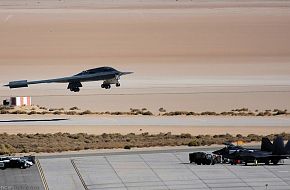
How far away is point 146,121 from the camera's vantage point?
80375mm

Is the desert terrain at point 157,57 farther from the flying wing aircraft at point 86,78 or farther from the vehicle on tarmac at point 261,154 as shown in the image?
the vehicle on tarmac at point 261,154

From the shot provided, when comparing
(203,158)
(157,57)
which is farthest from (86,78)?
(157,57)

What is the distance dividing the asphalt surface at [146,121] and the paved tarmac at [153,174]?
18.9 m

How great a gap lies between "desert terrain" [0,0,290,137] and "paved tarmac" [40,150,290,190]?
15963 mm

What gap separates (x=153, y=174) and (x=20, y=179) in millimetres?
7551

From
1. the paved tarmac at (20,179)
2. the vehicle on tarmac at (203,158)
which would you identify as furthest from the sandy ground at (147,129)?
the paved tarmac at (20,179)

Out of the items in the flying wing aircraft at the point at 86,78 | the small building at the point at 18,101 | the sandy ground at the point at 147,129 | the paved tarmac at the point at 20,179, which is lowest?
the paved tarmac at the point at 20,179

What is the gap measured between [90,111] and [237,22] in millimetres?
99937

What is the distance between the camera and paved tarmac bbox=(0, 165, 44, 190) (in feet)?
159

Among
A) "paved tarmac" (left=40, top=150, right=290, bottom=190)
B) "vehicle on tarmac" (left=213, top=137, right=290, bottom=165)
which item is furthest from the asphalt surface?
"vehicle on tarmac" (left=213, top=137, right=290, bottom=165)

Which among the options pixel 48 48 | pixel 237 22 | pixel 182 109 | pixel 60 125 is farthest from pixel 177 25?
pixel 60 125

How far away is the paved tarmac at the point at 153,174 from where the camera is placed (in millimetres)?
49375

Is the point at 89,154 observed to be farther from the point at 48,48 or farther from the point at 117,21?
the point at 117,21

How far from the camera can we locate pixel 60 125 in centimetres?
7688
